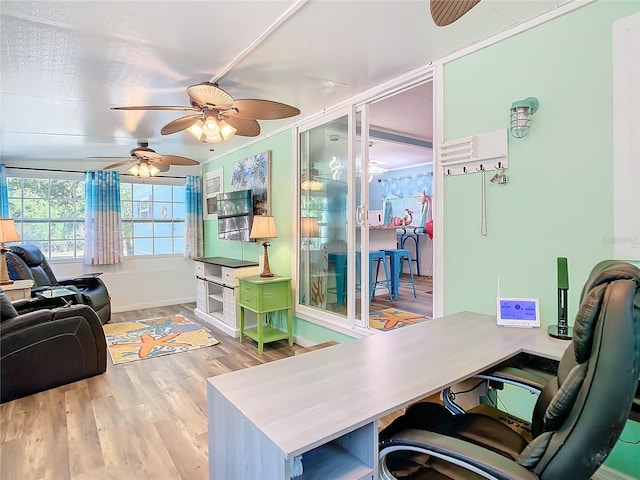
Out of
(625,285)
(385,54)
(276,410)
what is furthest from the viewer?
(385,54)

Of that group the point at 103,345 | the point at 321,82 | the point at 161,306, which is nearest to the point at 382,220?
the point at 161,306

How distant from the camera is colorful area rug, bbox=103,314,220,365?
3709mm

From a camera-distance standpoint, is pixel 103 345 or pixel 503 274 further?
pixel 103 345

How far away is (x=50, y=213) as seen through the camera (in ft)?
17.2

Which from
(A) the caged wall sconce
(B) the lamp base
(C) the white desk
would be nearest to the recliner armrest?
(C) the white desk

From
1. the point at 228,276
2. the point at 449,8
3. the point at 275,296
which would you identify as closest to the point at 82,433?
the point at 275,296

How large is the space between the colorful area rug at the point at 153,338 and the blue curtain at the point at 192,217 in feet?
4.67

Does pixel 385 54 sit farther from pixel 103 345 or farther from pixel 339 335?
pixel 103 345

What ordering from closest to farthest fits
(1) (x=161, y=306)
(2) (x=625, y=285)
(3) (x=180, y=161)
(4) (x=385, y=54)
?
(2) (x=625, y=285), (4) (x=385, y=54), (3) (x=180, y=161), (1) (x=161, y=306)

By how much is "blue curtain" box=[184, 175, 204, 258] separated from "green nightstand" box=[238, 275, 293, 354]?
2.47m

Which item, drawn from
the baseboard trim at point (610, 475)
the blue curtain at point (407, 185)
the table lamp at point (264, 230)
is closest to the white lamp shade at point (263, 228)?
the table lamp at point (264, 230)

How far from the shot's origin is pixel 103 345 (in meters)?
3.17

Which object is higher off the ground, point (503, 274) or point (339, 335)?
point (503, 274)

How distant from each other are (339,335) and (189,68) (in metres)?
2.51
